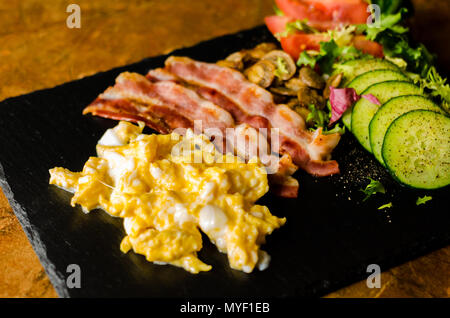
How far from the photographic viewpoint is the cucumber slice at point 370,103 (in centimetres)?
460

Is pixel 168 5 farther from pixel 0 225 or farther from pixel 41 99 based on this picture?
pixel 0 225

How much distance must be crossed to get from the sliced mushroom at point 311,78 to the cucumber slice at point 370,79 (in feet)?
1.01

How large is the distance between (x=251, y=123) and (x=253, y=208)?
1.06m

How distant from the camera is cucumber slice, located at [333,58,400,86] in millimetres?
5008

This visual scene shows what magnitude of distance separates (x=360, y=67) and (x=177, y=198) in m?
2.35

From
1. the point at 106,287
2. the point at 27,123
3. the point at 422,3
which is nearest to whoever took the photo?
the point at 106,287

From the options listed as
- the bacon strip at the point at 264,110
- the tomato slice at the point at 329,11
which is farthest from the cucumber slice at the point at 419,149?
the tomato slice at the point at 329,11

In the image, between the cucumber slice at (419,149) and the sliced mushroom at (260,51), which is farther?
the sliced mushroom at (260,51)

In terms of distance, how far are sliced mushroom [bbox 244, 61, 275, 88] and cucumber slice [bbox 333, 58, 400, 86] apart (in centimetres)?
68

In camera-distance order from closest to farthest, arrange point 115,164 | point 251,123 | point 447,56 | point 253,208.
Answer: point 253,208, point 115,164, point 251,123, point 447,56

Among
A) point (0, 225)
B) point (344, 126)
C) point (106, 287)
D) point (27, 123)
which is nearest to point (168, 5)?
point (27, 123)

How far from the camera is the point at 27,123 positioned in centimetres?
497

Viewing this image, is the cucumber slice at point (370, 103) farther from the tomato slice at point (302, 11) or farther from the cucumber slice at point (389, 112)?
the tomato slice at point (302, 11)

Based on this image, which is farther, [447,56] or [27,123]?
[447,56]
